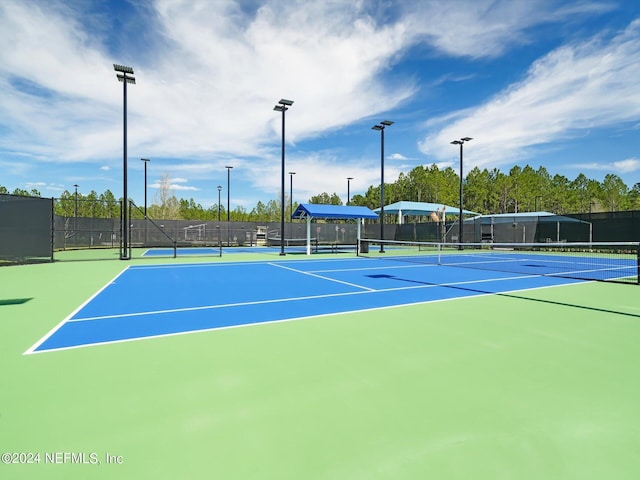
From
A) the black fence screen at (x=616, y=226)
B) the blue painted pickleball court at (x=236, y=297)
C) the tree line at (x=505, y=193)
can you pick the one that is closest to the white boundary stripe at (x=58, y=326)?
the blue painted pickleball court at (x=236, y=297)

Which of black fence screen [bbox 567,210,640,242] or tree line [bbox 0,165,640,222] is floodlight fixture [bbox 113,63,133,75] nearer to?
black fence screen [bbox 567,210,640,242]

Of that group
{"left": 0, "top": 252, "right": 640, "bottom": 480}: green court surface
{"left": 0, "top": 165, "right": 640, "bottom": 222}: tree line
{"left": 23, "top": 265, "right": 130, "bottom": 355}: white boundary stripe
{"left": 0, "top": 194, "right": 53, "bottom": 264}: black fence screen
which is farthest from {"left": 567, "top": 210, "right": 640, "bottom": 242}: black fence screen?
{"left": 0, "top": 165, "right": 640, "bottom": 222}: tree line

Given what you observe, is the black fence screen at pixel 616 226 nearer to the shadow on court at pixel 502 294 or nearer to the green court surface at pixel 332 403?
the shadow on court at pixel 502 294

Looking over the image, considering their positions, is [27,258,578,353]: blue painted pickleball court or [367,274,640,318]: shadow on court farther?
[367,274,640,318]: shadow on court

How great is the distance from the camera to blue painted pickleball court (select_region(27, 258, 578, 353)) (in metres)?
5.29

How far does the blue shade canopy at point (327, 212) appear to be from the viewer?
2003 cm

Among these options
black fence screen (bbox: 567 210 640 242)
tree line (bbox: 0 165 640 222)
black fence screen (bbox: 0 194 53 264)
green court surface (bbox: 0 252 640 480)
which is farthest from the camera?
tree line (bbox: 0 165 640 222)

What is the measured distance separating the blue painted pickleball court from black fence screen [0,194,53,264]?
17.7 feet

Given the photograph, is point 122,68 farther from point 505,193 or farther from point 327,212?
point 505,193

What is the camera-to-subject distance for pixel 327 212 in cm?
2031

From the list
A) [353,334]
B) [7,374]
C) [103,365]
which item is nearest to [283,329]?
[353,334]

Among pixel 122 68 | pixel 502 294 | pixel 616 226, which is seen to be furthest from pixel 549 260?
pixel 122 68

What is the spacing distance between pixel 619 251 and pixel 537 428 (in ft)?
94.8

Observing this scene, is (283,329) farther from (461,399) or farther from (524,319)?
(524,319)
